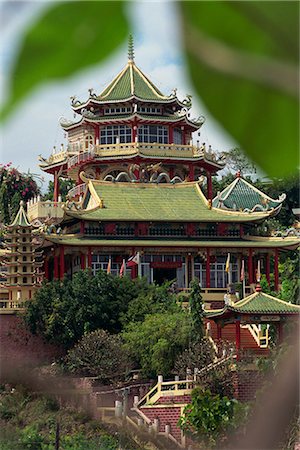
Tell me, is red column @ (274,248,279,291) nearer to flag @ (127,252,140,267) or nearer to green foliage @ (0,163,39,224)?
flag @ (127,252,140,267)

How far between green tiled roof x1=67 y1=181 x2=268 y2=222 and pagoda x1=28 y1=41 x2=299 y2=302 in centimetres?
2

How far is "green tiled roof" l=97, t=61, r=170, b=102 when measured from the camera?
17.4 metres

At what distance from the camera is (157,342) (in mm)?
11195

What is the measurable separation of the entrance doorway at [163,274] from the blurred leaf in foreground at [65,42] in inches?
566

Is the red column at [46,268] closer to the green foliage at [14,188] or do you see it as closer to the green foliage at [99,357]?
the green foliage at [14,188]

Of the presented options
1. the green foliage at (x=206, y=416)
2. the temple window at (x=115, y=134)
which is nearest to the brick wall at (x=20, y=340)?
the green foliage at (x=206, y=416)

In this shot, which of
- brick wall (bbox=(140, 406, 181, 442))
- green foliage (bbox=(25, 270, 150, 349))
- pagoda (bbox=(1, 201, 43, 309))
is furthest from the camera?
pagoda (bbox=(1, 201, 43, 309))

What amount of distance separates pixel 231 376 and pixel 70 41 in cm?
1090

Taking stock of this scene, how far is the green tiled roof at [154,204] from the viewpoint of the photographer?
561 inches

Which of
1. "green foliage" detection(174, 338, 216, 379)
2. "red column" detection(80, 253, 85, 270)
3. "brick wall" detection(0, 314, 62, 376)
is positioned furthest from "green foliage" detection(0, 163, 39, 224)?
"green foliage" detection(174, 338, 216, 379)

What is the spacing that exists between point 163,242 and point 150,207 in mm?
841

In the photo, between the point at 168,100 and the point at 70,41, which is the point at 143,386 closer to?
the point at 168,100

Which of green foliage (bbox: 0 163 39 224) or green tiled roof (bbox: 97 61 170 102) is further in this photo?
green foliage (bbox: 0 163 39 224)

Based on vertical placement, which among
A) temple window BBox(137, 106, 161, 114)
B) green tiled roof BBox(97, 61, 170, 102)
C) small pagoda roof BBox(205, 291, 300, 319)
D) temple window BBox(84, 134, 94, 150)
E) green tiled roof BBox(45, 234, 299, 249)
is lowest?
small pagoda roof BBox(205, 291, 300, 319)
